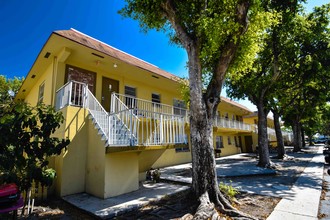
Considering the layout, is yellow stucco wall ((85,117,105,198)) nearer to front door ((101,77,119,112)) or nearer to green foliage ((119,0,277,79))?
front door ((101,77,119,112))

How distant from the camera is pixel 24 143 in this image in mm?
4824

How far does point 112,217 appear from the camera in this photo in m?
4.93


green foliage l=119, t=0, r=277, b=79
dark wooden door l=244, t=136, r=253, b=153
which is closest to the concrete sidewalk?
green foliage l=119, t=0, r=277, b=79

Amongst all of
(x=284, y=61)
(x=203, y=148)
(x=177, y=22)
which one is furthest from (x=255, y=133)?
(x=177, y=22)

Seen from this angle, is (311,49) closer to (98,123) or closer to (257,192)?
(257,192)

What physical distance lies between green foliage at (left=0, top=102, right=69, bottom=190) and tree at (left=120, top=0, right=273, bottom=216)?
159 inches

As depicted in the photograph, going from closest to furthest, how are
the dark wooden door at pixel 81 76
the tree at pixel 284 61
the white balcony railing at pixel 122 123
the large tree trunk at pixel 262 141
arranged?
1. the white balcony railing at pixel 122 123
2. the dark wooden door at pixel 81 76
3. the tree at pixel 284 61
4. the large tree trunk at pixel 262 141

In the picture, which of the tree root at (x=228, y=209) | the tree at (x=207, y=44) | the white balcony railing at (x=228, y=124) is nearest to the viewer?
the tree root at (x=228, y=209)

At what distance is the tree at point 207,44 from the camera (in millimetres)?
5212

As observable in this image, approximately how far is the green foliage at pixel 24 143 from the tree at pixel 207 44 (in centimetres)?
405

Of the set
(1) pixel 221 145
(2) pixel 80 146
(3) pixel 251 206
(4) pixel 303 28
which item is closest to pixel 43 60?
(2) pixel 80 146

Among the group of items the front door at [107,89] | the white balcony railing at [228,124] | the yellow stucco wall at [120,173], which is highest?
the front door at [107,89]

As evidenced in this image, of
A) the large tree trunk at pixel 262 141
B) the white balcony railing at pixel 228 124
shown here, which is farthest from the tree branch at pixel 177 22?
the white balcony railing at pixel 228 124

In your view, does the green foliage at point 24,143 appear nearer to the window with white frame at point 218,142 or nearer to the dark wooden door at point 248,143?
the window with white frame at point 218,142
